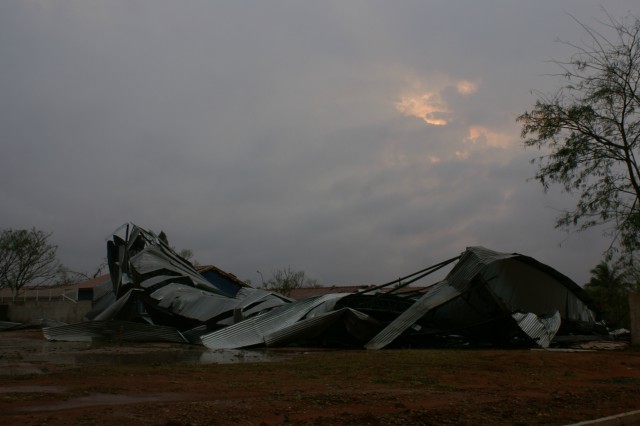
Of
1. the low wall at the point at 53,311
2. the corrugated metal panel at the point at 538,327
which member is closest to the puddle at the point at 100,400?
the corrugated metal panel at the point at 538,327

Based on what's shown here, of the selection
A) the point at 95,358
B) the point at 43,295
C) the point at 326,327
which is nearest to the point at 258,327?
the point at 326,327

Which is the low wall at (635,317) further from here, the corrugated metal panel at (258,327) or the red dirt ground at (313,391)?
the corrugated metal panel at (258,327)

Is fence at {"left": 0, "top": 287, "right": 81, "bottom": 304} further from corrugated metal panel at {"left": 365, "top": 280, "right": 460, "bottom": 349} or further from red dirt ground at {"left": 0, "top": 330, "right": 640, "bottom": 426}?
red dirt ground at {"left": 0, "top": 330, "right": 640, "bottom": 426}

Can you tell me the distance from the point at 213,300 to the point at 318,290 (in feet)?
78.4

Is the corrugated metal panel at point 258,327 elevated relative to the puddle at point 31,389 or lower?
elevated

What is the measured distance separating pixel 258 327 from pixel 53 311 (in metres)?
21.3

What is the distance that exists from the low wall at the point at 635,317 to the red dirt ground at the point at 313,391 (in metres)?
4.97

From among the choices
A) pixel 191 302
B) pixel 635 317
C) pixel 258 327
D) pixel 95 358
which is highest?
pixel 191 302

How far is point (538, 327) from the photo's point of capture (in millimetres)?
15961

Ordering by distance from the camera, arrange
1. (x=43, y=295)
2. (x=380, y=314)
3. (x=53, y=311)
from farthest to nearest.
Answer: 1. (x=43, y=295)
2. (x=53, y=311)
3. (x=380, y=314)

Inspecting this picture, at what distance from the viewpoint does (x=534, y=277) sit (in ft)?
60.4

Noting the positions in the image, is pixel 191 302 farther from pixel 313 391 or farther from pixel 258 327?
pixel 313 391

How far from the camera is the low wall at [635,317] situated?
53.1 feet

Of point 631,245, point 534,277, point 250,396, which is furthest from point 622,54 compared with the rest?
point 250,396
